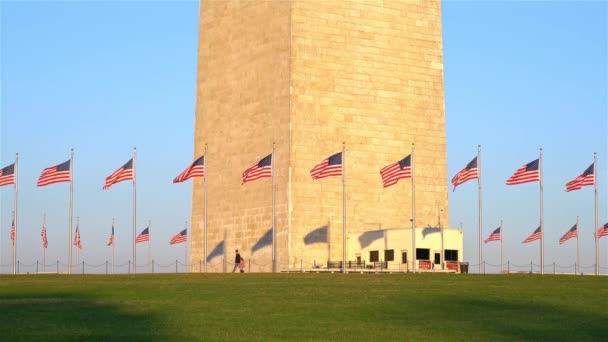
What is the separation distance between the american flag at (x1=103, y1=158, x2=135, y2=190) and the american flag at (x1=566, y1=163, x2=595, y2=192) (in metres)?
22.4

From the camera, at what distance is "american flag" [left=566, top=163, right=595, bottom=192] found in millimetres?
57406

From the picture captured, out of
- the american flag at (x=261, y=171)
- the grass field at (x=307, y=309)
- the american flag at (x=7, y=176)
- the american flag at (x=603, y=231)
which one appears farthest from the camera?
the american flag at (x=603, y=231)

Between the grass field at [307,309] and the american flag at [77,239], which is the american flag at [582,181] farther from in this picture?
the american flag at [77,239]

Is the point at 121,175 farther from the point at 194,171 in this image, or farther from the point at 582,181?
the point at 582,181

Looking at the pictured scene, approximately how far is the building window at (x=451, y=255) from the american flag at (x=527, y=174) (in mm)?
12687

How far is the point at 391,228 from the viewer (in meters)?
69.6

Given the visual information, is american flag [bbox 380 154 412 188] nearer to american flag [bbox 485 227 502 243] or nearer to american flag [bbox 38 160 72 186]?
american flag [bbox 38 160 72 186]

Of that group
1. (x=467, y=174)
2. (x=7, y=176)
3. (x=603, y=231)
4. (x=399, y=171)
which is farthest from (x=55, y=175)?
(x=603, y=231)

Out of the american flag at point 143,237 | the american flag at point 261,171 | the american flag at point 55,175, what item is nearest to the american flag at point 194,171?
the american flag at point 261,171

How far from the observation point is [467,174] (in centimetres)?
5744

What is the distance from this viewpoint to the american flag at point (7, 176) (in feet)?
190

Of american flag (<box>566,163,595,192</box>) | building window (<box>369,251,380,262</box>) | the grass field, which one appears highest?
american flag (<box>566,163,595,192</box>)

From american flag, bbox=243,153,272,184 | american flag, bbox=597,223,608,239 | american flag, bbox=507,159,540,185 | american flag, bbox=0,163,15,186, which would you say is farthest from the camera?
american flag, bbox=597,223,608,239

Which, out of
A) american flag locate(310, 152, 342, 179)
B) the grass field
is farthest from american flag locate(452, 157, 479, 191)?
the grass field
